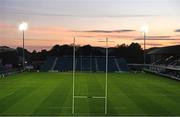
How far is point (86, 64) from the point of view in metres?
76.2

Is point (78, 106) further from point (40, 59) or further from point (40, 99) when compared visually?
point (40, 59)

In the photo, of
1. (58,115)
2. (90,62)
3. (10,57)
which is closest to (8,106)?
(58,115)

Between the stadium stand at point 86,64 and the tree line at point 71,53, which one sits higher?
the tree line at point 71,53

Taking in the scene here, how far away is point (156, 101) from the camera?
83.7 ft

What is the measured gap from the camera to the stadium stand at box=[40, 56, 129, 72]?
72.6 metres

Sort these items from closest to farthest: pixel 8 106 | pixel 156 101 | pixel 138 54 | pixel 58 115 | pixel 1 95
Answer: pixel 58 115
pixel 8 106
pixel 156 101
pixel 1 95
pixel 138 54

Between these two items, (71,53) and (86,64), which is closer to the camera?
(86,64)

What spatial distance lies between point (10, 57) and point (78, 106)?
71.1 m

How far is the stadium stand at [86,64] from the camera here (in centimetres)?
7262

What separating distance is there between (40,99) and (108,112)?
609 centimetres

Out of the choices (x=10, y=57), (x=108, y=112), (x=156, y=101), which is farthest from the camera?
(x=10, y=57)

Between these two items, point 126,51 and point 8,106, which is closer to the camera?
point 8,106

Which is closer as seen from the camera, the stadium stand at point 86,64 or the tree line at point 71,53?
the stadium stand at point 86,64

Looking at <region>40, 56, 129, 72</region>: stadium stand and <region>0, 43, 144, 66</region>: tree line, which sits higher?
<region>0, 43, 144, 66</region>: tree line
